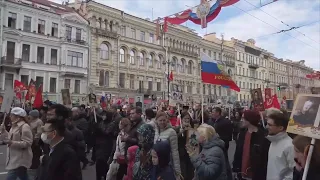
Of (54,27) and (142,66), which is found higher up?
(54,27)

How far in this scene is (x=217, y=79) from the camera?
8.48 meters

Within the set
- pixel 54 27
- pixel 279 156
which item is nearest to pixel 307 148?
pixel 279 156

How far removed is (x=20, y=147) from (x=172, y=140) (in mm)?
2718

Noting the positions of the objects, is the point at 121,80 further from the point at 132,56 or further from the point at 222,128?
the point at 222,128

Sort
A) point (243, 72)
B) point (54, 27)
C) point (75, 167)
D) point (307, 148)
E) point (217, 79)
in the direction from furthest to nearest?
point (243, 72) < point (54, 27) < point (217, 79) < point (75, 167) < point (307, 148)

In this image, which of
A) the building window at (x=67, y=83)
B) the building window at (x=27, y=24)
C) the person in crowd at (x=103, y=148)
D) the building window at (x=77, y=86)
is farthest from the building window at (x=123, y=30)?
the person in crowd at (x=103, y=148)

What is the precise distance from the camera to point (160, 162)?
3.90 metres

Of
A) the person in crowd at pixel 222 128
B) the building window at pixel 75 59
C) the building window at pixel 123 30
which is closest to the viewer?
the person in crowd at pixel 222 128

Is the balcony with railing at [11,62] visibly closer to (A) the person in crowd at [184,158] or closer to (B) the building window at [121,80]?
(B) the building window at [121,80]

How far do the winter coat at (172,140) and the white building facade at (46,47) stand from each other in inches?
1154

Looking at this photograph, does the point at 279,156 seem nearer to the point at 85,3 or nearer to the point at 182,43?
the point at 85,3

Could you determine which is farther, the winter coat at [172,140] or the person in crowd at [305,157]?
the winter coat at [172,140]

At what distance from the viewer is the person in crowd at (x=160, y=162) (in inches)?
151

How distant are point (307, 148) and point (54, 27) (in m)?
35.5
